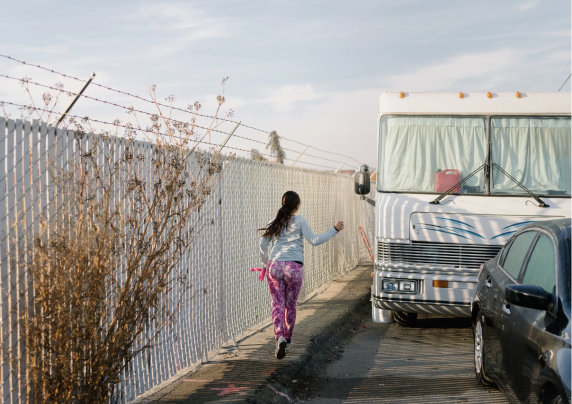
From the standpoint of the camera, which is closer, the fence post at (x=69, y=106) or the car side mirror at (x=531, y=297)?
the car side mirror at (x=531, y=297)

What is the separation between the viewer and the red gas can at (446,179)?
8.13 m

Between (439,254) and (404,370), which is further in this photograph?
(439,254)

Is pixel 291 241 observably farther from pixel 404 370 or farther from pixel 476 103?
pixel 476 103

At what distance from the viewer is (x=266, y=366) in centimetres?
645

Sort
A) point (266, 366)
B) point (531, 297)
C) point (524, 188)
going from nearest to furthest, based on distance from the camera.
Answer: point (531, 297)
point (266, 366)
point (524, 188)

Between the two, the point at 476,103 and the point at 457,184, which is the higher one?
the point at 476,103

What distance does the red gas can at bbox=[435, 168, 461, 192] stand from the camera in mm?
8133

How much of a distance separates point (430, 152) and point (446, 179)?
0.41m

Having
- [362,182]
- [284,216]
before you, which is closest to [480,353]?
[284,216]

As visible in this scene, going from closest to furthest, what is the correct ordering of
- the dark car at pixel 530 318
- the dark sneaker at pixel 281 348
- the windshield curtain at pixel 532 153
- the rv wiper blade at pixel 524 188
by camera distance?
the dark car at pixel 530 318, the dark sneaker at pixel 281 348, the rv wiper blade at pixel 524 188, the windshield curtain at pixel 532 153

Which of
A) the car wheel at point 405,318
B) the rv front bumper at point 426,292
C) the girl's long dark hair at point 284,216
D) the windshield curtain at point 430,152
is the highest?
the windshield curtain at point 430,152

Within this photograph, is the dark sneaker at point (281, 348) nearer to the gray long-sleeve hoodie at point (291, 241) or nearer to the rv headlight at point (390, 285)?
the gray long-sleeve hoodie at point (291, 241)

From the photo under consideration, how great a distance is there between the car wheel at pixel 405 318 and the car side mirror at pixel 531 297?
200 inches

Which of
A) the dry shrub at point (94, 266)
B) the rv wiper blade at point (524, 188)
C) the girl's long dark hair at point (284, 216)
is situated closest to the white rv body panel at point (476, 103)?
the rv wiper blade at point (524, 188)
